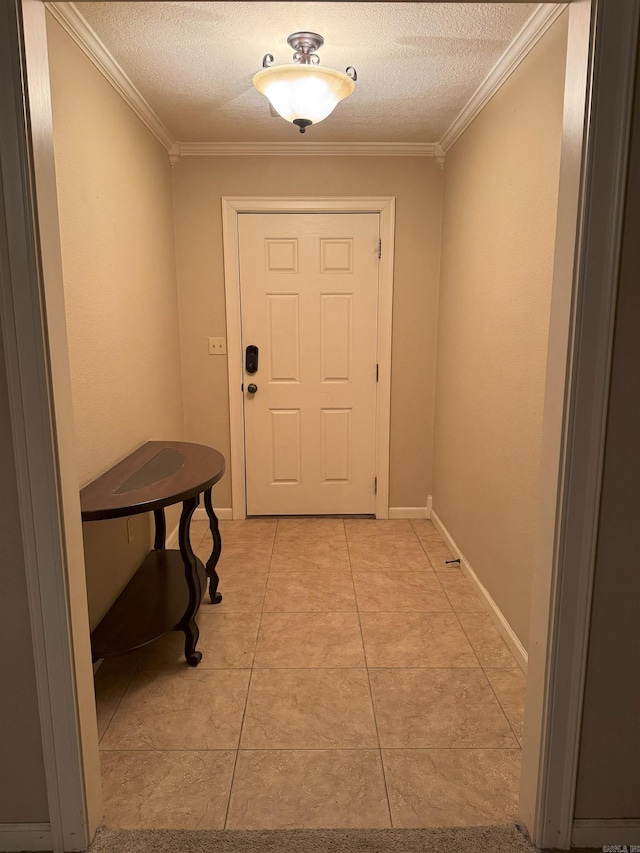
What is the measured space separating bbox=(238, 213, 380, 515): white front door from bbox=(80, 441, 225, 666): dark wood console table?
1144mm

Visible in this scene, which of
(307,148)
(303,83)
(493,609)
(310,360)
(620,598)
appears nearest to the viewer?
(620,598)

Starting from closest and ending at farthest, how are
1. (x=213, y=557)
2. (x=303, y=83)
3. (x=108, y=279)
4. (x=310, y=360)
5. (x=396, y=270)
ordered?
1. (x=303, y=83)
2. (x=108, y=279)
3. (x=213, y=557)
4. (x=396, y=270)
5. (x=310, y=360)

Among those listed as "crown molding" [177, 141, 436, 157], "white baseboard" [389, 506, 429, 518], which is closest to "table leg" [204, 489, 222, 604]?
"white baseboard" [389, 506, 429, 518]

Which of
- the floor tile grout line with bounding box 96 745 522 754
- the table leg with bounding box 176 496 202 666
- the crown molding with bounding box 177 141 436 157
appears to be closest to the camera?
the floor tile grout line with bounding box 96 745 522 754

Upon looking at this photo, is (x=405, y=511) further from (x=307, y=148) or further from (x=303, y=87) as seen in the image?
(x=303, y=87)

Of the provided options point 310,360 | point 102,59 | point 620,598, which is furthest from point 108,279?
point 620,598

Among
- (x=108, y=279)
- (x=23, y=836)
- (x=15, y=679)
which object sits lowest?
(x=23, y=836)

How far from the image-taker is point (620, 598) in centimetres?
132

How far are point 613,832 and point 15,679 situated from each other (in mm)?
1504

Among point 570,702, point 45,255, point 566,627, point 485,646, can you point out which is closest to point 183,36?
point 45,255

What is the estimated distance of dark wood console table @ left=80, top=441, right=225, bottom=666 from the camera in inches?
77.9

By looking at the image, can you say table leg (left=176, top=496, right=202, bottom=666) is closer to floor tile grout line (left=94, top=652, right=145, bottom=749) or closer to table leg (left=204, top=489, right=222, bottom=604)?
floor tile grout line (left=94, top=652, right=145, bottom=749)

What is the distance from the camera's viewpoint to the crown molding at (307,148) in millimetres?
3398

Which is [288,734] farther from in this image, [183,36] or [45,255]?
[183,36]
